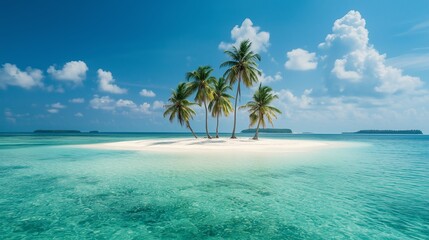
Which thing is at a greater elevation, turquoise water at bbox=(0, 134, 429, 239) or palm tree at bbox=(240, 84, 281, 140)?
palm tree at bbox=(240, 84, 281, 140)

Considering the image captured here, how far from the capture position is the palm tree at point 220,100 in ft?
114

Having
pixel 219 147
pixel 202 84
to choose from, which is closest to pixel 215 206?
pixel 219 147

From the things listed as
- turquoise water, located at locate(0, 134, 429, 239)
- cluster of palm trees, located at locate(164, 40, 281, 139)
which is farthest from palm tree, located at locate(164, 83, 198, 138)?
turquoise water, located at locate(0, 134, 429, 239)

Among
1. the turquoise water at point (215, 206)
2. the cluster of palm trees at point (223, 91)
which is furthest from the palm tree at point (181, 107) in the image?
the turquoise water at point (215, 206)

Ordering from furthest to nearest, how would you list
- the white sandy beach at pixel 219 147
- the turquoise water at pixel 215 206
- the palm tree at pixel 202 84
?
the palm tree at pixel 202 84, the white sandy beach at pixel 219 147, the turquoise water at pixel 215 206

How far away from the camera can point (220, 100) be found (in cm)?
3503

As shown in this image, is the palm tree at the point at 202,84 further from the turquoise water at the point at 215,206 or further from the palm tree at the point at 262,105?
the turquoise water at the point at 215,206

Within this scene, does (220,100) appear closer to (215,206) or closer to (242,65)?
(242,65)

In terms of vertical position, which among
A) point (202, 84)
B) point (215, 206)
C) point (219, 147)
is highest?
point (202, 84)

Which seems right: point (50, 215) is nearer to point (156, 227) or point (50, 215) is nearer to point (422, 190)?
point (156, 227)

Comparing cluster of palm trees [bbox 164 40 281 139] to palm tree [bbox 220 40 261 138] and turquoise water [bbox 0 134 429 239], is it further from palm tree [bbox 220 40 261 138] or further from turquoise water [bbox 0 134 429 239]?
turquoise water [bbox 0 134 429 239]

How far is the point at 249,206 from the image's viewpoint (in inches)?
271

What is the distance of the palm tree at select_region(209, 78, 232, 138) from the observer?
34844 millimetres

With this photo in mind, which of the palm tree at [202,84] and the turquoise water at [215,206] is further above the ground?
the palm tree at [202,84]
